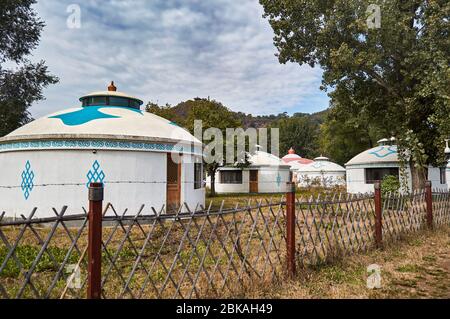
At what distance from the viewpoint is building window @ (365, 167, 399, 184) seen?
20.5m

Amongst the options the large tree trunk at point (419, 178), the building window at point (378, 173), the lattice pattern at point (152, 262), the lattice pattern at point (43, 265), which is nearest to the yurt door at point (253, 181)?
the building window at point (378, 173)

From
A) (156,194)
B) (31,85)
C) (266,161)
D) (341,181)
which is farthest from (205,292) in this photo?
(341,181)

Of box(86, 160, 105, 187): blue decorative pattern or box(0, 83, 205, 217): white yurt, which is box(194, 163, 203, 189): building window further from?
box(86, 160, 105, 187): blue decorative pattern

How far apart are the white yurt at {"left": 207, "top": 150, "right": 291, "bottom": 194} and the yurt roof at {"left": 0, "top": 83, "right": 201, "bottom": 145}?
45.6 ft

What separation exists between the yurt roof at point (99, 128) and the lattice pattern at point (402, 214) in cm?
683

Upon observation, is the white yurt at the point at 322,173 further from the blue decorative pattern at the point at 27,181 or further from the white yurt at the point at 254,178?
the blue decorative pattern at the point at 27,181

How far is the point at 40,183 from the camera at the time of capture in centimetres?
1012

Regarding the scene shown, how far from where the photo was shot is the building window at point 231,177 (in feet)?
84.6

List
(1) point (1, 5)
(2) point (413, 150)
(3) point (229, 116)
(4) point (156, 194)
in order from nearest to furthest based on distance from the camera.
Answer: (4) point (156, 194)
(2) point (413, 150)
(1) point (1, 5)
(3) point (229, 116)

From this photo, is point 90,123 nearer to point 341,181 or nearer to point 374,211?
point 374,211

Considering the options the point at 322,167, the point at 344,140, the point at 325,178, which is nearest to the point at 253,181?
the point at 325,178

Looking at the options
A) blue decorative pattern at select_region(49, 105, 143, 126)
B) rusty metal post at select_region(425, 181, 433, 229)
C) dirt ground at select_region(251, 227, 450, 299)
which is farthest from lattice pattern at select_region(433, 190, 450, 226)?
blue decorative pattern at select_region(49, 105, 143, 126)

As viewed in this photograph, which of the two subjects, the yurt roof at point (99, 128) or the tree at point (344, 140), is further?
the tree at point (344, 140)

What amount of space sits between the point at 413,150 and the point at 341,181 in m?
19.1
